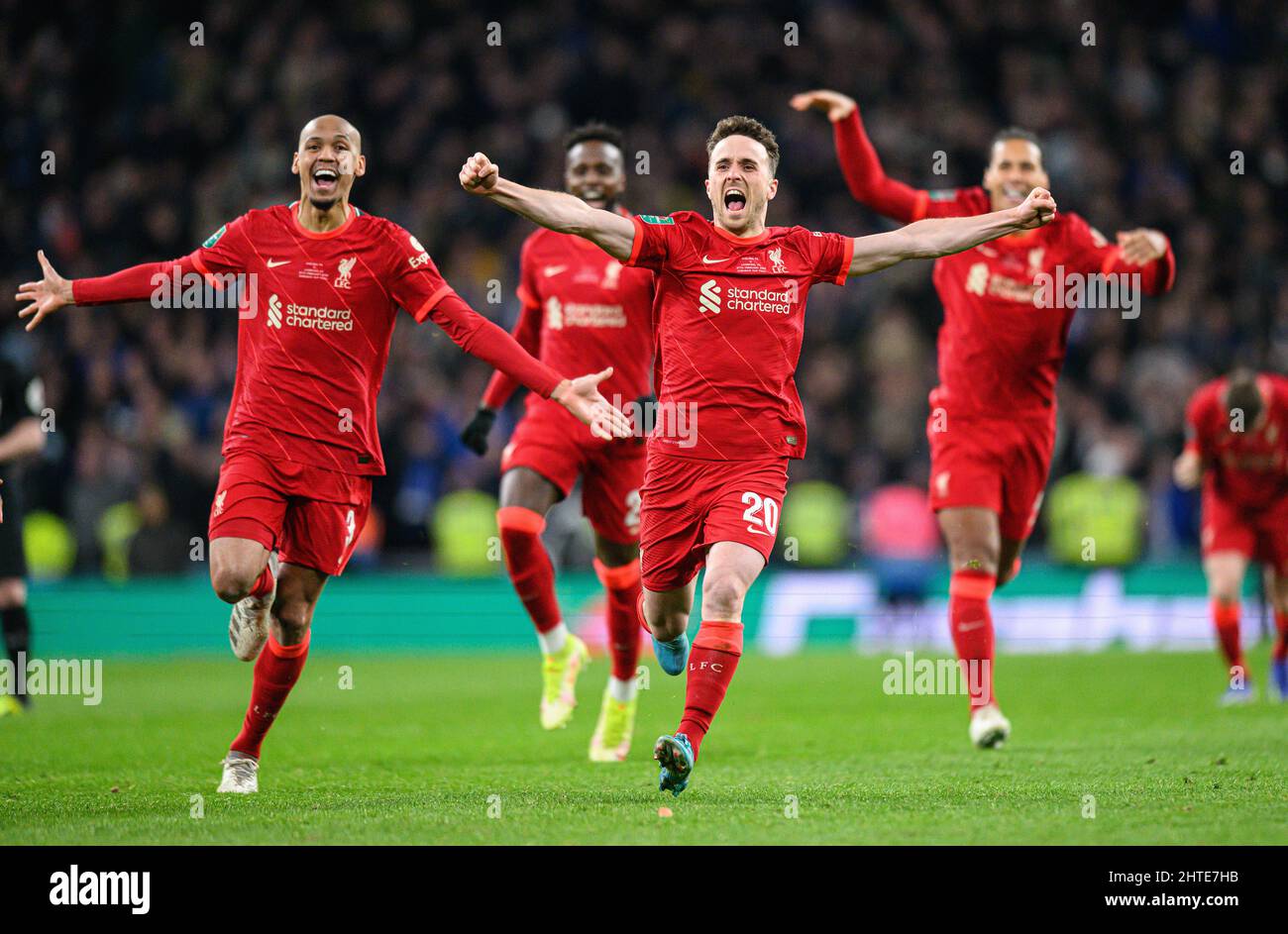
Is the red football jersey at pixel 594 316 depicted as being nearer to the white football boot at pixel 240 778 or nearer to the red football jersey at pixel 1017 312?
→ the red football jersey at pixel 1017 312

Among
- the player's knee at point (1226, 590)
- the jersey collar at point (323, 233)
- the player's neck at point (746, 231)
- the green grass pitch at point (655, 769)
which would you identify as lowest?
the green grass pitch at point (655, 769)

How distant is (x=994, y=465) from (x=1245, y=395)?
352 centimetres

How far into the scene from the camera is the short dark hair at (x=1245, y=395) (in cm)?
1169

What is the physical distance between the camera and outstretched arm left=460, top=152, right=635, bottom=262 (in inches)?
255

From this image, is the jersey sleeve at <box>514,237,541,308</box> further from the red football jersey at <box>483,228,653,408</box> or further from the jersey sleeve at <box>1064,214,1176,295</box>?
the jersey sleeve at <box>1064,214,1176,295</box>

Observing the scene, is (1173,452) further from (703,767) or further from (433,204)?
(703,767)

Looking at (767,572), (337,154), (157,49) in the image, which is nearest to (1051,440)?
(337,154)

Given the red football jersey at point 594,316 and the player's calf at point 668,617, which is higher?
the red football jersey at point 594,316

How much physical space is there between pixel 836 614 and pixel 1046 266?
8.92 meters

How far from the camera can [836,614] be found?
57.9 ft

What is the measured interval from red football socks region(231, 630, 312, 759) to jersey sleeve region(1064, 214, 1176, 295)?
4793 mm

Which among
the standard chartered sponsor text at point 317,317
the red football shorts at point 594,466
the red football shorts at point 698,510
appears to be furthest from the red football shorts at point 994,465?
the standard chartered sponsor text at point 317,317

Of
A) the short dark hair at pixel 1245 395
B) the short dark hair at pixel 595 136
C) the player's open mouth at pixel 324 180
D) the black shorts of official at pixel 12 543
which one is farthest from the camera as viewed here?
the short dark hair at pixel 1245 395

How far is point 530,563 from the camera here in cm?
927
